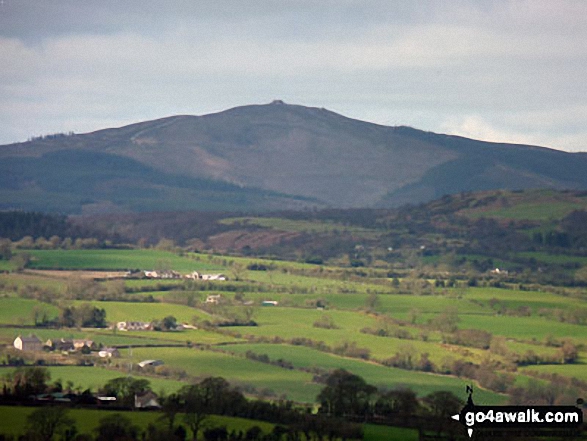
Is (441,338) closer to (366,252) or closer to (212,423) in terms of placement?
(212,423)

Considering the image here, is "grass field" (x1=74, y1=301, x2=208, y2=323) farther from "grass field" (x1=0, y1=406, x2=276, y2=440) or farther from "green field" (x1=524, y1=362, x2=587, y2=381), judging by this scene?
"grass field" (x1=0, y1=406, x2=276, y2=440)

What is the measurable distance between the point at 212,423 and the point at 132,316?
36.2 meters

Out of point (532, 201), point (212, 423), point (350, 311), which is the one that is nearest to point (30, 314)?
point (350, 311)

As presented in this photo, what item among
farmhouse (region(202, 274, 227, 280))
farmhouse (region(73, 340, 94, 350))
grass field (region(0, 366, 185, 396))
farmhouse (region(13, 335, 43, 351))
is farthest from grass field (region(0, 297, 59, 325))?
farmhouse (region(202, 274, 227, 280))

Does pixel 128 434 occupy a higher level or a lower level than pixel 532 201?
lower

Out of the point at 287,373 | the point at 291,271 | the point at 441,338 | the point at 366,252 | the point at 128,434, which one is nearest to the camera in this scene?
the point at 128,434

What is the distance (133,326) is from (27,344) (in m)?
9.81

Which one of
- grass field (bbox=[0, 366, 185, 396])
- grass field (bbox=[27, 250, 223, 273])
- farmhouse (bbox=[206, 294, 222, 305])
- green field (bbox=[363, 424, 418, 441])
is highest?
grass field (bbox=[27, 250, 223, 273])

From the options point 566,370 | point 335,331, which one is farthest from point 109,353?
point 566,370

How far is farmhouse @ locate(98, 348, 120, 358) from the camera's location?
63.8 metres

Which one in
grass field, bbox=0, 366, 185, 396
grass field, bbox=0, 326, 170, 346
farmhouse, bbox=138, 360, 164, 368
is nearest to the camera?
grass field, bbox=0, 366, 185, 396

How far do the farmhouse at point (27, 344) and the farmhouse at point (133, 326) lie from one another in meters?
7.73

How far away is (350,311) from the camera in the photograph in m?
83.3

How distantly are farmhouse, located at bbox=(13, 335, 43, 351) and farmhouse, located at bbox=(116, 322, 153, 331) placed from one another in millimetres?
7729
